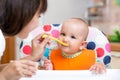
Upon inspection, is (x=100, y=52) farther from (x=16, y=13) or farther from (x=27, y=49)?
(x=16, y=13)

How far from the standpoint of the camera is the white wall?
Answer: 2.26m

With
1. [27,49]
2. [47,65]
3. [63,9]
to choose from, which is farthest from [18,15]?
[63,9]

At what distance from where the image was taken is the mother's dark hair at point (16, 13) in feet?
2.94

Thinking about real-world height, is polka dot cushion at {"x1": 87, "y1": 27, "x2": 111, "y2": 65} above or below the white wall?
below

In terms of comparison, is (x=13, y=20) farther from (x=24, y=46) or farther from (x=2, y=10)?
(x=24, y=46)

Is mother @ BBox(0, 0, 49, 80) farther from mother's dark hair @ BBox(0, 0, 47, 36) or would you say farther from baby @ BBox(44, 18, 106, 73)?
baby @ BBox(44, 18, 106, 73)

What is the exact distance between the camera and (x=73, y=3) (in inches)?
97.3

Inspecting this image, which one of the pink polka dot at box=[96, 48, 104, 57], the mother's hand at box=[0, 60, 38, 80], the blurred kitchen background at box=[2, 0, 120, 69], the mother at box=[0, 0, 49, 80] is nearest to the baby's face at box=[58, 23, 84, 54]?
the pink polka dot at box=[96, 48, 104, 57]

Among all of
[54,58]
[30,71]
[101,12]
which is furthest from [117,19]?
[30,71]

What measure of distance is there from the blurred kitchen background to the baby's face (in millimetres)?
998

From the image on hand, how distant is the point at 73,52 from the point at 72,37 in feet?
0.23

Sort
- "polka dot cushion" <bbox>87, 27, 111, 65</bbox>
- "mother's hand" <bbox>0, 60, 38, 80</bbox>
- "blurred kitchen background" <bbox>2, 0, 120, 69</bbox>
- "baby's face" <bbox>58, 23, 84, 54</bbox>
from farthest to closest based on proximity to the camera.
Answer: "blurred kitchen background" <bbox>2, 0, 120, 69</bbox> → "polka dot cushion" <bbox>87, 27, 111, 65</bbox> → "baby's face" <bbox>58, 23, 84, 54</bbox> → "mother's hand" <bbox>0, 60, 38, 80</bbox>

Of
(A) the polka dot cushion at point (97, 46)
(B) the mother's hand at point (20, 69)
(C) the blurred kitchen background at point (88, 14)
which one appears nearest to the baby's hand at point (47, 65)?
(A) the polka dot cushion at point (97, 46)

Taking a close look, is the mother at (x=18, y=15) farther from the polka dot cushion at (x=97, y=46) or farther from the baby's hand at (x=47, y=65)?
the polka dot cushion at (x=97, y=46)
